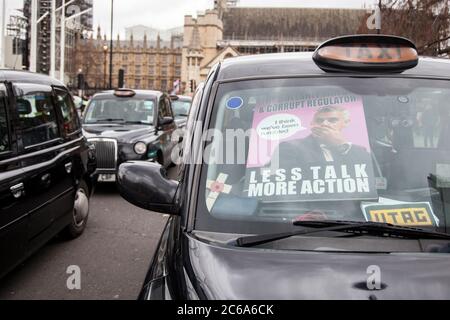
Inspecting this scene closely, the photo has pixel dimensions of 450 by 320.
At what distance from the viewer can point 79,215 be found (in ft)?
21.7

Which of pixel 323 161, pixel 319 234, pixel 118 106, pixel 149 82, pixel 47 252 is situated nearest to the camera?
pixel 319 234

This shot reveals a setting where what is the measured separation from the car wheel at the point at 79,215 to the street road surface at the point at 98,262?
0.36 ft

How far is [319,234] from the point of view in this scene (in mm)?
2027

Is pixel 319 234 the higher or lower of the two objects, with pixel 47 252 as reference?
higher

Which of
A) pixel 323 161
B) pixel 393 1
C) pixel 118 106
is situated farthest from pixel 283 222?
pixel 393 1

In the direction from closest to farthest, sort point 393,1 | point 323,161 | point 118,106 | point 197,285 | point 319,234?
1. point 197,285
2. point 319,234
3. point 323,161
4. point 118,106
5. point 393,1

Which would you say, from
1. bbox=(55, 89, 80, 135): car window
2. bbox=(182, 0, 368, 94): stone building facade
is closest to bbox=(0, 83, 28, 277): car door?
bbox=(55, 89, 80, 135): car window

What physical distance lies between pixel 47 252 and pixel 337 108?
15.1 ft

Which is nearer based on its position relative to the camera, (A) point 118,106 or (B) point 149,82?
(A) point 118,106

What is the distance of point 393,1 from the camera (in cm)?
1900

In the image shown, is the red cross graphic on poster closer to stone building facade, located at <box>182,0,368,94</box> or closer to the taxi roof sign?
the taxi roof sign

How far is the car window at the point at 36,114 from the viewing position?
4773 millimetres

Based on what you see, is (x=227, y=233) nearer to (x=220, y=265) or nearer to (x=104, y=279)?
(x=220, y=265)
